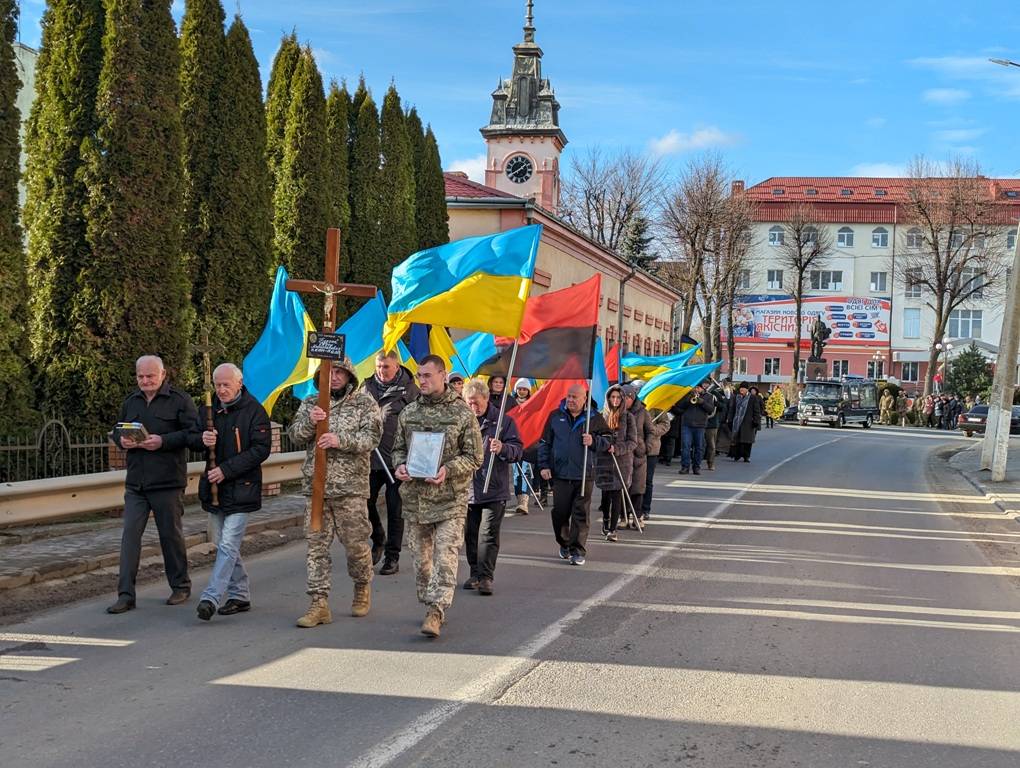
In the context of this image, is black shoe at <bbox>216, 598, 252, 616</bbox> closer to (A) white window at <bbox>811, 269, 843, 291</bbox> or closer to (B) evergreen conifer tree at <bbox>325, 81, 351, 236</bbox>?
(B) evergreen conifer tree at <bbox>325, 81, 351, 236</bbox>

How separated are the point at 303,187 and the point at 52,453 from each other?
9053mm

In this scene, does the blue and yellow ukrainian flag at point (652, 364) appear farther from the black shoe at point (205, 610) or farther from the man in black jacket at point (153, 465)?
the black shoe at point (205, 610)

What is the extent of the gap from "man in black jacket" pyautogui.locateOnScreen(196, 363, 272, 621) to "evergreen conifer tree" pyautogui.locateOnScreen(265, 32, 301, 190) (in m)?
12.7

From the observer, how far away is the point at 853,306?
86.7 m

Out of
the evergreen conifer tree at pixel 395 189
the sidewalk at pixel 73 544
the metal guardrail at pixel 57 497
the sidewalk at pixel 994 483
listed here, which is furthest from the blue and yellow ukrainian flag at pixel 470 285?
the evergreen conifer tree at pixel 395 189

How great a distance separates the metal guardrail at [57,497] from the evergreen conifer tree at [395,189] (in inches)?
536

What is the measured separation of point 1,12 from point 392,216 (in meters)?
12.9

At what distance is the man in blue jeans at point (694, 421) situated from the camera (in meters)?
21.6

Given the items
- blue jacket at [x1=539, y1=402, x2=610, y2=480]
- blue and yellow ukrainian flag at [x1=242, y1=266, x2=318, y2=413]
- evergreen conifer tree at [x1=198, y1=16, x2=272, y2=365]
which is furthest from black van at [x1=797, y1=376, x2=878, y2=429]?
blue and yellow ukrainian flag at [x1=242, y1=266, x2=318, y2=413]

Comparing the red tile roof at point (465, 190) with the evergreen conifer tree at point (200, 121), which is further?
the red tile roof at point (465, 190)

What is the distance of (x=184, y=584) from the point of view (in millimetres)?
8203

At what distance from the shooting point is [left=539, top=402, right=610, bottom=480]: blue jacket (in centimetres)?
1012

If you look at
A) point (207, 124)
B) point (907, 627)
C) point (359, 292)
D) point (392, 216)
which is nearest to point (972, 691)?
point (907, 627)

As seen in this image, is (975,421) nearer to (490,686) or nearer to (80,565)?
(80,565)
